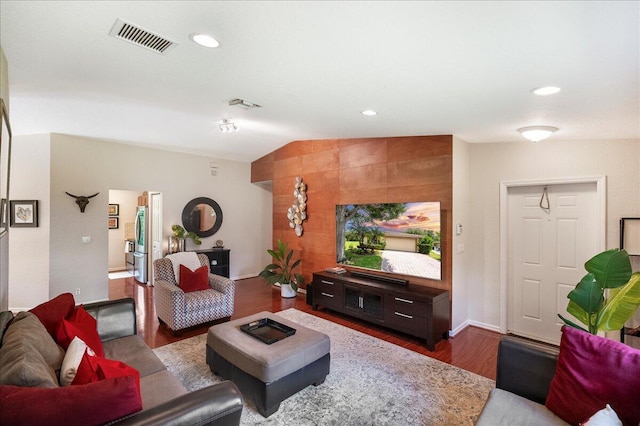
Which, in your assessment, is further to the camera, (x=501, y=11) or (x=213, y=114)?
(x=213, y=114)

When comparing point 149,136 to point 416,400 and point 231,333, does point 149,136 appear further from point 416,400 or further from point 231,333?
point 416,400

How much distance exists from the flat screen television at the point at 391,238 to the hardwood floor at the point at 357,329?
31.7 inches

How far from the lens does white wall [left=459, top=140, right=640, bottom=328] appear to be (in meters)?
3.09

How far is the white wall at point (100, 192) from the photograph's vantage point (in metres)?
4.56

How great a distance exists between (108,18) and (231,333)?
2.45m

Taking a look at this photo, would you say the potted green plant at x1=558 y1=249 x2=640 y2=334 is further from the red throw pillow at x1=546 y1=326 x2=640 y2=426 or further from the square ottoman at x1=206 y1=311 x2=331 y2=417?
the square ottoman at x1=206 y1=311 x2=331 y2=417

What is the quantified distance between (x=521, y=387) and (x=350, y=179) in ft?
11.3

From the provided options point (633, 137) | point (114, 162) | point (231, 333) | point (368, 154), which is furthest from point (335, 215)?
point (114, 162)

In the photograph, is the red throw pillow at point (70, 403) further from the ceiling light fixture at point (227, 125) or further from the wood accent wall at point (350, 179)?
the wood accent wall at point (350, 179)

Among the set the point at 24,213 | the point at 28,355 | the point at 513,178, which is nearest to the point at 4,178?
the point at 28,355

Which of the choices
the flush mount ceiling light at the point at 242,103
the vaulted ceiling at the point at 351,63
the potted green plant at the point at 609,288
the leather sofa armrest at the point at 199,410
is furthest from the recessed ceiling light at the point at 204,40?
the potted green plant at the point at 609,288

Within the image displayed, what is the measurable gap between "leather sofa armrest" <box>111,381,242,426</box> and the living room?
74.9 inches

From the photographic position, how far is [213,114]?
3707 mm

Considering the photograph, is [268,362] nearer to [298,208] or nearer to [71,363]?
[71,363]
